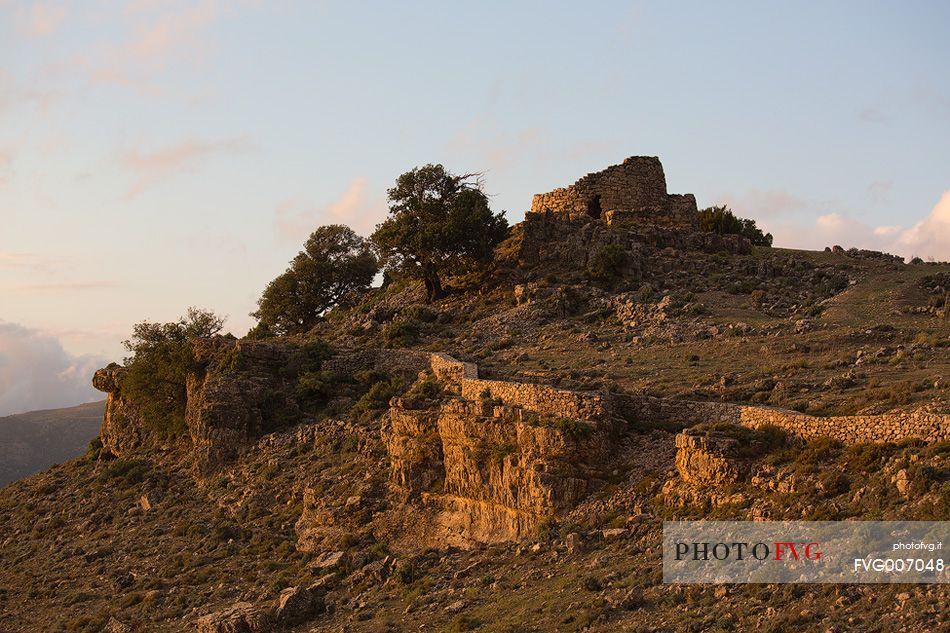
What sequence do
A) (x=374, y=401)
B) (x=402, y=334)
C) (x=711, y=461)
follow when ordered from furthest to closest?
(x=402, y=334) → (x=374, y=401) → (x=711, y=461)

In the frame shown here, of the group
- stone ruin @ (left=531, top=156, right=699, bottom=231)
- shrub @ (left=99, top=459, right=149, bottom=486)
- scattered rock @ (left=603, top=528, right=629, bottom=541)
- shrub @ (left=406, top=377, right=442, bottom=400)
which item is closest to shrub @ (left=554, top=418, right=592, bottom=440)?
scattered rock @ (left=603, top=528, right=629, bottom=541)

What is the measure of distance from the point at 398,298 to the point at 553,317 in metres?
9.77

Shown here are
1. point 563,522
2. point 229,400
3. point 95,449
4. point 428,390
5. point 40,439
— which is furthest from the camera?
point 40,439

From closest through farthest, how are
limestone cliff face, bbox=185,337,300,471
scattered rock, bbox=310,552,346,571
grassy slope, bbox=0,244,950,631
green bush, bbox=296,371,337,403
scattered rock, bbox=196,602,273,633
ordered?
grassy slope, bbox=0,244,950,631, scattered rock, bbox=196,602,273,633, scattered rock, bbox=310,552,346,571, limestone cliff face, bbox=185,337,300,471, green bush, bbox=296,371,337,403

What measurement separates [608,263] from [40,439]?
7486 centimetres

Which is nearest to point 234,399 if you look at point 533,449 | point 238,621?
point 238,621

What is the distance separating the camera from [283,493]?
38938 millimetres

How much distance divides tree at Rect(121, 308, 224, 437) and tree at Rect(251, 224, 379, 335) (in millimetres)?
8117

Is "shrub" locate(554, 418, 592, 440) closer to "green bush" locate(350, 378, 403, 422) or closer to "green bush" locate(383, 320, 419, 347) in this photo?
"green bush" locate(350, 378, 403, 422)

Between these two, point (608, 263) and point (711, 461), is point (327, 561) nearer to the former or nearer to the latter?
point (711, 461)

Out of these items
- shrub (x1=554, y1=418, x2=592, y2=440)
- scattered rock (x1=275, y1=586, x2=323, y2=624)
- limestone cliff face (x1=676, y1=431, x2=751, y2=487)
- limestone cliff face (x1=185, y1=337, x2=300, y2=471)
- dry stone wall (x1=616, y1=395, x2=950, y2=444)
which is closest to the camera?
dry stone wall (x1=616, y1=395, x2=950, y2=444)

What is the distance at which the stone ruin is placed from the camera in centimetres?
5578

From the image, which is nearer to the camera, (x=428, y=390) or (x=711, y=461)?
(x=711, y=461)

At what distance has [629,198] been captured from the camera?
56562 millimetres
